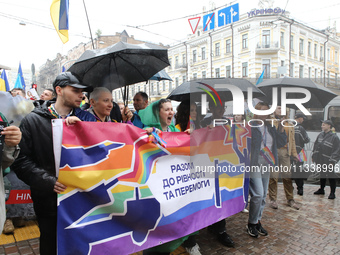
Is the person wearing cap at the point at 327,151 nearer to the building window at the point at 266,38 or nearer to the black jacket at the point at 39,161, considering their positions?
the black jacket at the point at 39,161

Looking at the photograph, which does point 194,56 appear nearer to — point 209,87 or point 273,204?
point 209,87

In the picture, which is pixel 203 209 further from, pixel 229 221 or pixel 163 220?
pixel 229 221

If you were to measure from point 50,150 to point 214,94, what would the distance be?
315 centimetres

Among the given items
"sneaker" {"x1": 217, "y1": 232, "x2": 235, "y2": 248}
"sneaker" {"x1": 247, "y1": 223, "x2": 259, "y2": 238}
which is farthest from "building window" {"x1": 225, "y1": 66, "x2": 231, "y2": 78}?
"sneaker" {"x1": 217, "y1": 232, "x2": 235, "y2": 248}

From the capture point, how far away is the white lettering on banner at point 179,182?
2.75 metres

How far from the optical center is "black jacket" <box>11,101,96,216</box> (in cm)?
217

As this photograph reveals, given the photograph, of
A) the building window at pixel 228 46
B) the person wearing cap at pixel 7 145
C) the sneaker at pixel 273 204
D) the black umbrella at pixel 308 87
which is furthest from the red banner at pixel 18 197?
the building window at pixel 228 46

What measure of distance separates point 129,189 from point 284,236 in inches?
112

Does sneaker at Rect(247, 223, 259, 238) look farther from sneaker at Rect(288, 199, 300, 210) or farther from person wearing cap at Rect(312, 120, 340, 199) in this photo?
person wearing cap at Rect(312, 120, 340, 199)

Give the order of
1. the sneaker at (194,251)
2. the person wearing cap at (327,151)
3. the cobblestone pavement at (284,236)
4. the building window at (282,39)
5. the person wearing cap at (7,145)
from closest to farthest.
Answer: the person wearing cap at (7,145) < the sneaker at (194,251) < the cobblestone pavement at (284,236) < the person wearing cap at (327,151) < the building window at (282,39)

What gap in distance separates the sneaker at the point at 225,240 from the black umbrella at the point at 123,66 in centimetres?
262

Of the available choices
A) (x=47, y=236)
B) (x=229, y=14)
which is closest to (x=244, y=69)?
(x=229, y=14)

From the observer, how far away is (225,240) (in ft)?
12.0

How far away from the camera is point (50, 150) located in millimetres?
2268
